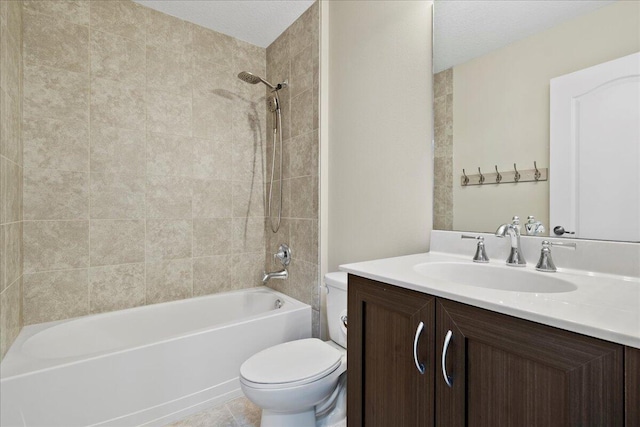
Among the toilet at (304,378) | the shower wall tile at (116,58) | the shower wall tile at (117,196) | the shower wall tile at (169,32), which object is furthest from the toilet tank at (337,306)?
the shower wall tile at (169,32)

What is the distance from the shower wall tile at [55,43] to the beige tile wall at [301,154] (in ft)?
4.15

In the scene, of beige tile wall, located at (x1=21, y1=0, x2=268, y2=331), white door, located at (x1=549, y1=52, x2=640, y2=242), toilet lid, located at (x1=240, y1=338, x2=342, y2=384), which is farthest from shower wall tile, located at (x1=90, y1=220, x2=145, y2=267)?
white door, located at (x1=549, y1=52, x2=640, y2=242)

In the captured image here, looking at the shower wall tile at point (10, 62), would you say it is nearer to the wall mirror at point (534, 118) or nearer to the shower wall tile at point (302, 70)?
the shower wall tile at point (302, 70)

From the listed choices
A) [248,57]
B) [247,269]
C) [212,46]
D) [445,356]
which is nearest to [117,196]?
[247,269]

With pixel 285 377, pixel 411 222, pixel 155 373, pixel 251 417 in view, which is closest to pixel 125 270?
pixel 155 373

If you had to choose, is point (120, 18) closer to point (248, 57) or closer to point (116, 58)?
point (116, 58)

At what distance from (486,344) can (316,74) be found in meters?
1.83

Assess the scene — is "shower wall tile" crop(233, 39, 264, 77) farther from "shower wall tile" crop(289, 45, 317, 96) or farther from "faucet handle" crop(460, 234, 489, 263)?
"faucet handle" crop(460, 234, 489, 263)

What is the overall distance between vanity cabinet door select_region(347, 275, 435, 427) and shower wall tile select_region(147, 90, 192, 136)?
71.2 inches

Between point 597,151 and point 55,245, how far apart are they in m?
2.61

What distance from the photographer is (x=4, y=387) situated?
1172 mm

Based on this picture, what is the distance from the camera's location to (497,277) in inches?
42.0

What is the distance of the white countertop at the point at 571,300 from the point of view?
530 millimetres

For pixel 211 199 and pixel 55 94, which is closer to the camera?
pixel 55 94
